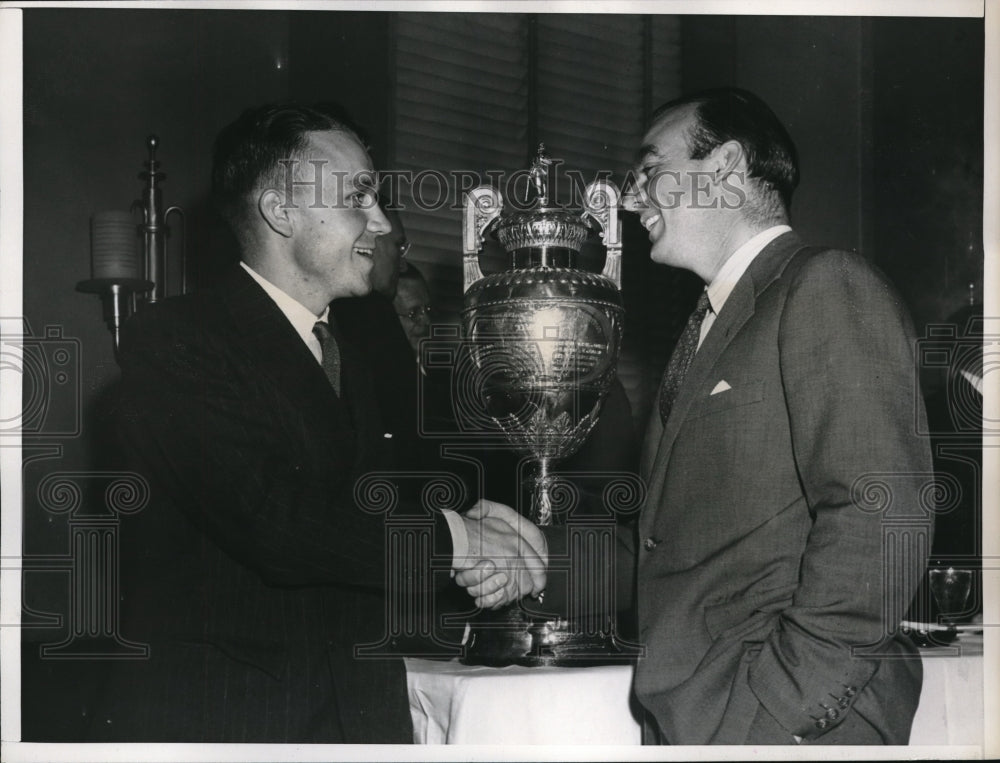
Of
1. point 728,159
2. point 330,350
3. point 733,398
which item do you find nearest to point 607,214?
point 728,159

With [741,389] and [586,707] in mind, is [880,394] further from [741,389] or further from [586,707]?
[586,707]

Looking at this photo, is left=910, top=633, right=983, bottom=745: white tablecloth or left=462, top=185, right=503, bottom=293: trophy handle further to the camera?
left=462, top=185, right=503, bottom=293: trophy handle

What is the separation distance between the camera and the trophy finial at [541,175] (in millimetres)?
2420

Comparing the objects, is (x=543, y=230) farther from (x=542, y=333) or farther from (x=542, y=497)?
(x=542, y=497)

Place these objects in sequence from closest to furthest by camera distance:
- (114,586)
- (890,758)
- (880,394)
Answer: (880,394)
(890,758)
(114,586)

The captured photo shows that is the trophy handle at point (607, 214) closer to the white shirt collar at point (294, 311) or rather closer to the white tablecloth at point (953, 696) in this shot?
the white shirt collar at point (294, 311)

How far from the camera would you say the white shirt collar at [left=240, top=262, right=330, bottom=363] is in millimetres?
2395

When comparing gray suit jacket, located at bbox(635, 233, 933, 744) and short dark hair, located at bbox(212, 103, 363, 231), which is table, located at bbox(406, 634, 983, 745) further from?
short dark hair, located at bbox(212, 103, 363, 231)

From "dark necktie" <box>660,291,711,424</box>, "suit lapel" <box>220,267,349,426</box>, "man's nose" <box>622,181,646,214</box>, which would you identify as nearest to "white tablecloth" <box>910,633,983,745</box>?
"dark necktie" <box>660,291,711,424</box>

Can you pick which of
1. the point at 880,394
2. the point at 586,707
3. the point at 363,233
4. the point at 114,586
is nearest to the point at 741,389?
the point at 880,394

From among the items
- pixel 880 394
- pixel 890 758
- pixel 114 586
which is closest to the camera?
pixel 880 394

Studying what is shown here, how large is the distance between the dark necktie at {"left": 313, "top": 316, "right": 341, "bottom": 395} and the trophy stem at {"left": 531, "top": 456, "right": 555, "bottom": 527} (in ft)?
1.49

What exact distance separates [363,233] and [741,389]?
87 cm

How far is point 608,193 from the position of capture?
2.45 m
